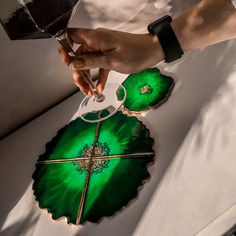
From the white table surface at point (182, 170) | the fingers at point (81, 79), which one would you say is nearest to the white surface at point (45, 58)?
the white table surface at point (182, 170)

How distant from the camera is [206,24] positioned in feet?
2.38

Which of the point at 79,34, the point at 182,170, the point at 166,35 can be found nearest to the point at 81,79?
the point at 79,34

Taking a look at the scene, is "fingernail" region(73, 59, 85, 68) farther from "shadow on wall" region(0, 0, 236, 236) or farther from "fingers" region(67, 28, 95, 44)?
"shadow on wall" region(0, 0, 236, 236)

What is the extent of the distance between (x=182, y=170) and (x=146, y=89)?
346mm

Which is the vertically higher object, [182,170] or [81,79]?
[81,79]

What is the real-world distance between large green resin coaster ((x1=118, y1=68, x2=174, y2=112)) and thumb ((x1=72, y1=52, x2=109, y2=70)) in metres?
0.30

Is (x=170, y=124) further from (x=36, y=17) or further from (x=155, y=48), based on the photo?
(x=36, y=17)

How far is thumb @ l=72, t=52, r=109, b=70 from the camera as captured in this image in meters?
0.65

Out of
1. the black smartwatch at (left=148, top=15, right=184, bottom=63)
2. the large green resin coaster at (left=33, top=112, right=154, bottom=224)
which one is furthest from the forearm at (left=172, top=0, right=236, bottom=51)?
the large green resin coaster at (left=33, top=112, right=154, bottom=224)

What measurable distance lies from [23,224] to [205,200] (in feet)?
1.66

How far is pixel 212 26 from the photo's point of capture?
2.38ft

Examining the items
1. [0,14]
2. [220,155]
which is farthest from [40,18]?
[220,155]

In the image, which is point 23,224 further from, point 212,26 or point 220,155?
point 212,26

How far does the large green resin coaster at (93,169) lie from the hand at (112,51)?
0.23m
